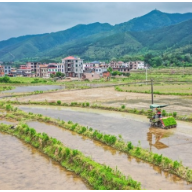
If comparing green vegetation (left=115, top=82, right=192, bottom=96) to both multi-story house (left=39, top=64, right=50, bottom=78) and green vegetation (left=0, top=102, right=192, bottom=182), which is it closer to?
green vegetation (left=0, top=102, right=192, bottom=182)

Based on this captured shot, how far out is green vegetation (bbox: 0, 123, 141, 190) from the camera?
958 cm

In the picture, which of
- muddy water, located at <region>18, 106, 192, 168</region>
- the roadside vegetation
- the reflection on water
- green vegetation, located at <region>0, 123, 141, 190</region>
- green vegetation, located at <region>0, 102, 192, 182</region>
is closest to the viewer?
green vegetation, located at <region>0, 123, 141, 190</region>

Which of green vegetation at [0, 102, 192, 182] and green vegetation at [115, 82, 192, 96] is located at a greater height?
green vegetation at [115, 82, 192, 96]

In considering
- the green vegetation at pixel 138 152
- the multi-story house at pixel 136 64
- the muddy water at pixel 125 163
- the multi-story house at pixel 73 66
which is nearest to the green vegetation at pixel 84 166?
the muddy water at pixel 125 163

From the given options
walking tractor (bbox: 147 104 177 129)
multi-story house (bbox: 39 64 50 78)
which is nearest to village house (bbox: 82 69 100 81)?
multi-story house (bbox: 39 64 50 78)

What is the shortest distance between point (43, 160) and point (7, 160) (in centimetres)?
175

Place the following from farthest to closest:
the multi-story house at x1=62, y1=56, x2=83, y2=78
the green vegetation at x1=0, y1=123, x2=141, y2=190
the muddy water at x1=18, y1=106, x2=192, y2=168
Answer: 1. the multi-story house at x1=62, y1=56, x2=83, y2=78
2. the muddy water at x1=18, y1=106, x2=192, y2=168
3. the green vegetation at x1=0, y1=123, x2=141, y2=190

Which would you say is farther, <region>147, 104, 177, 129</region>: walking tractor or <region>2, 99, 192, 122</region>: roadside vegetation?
<region>2, 99, 192, 122</region>: roadside vegetation

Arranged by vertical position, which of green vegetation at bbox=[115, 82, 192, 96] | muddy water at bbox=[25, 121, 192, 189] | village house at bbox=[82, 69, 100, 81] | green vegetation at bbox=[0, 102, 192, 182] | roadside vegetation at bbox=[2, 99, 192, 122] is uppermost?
village house at bbox=[82, 69, 100, 81]

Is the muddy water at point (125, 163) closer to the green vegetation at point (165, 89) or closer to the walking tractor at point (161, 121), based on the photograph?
the walking tractor at point (161, 121)

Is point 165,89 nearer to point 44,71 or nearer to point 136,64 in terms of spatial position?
point 44,71

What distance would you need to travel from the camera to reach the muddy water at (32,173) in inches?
408

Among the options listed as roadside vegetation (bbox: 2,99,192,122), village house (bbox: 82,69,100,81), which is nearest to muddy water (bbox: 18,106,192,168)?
roadside vegetation (bbox: 2,99,192,122)

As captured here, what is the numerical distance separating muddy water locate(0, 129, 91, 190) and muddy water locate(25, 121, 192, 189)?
2001 millimetres
